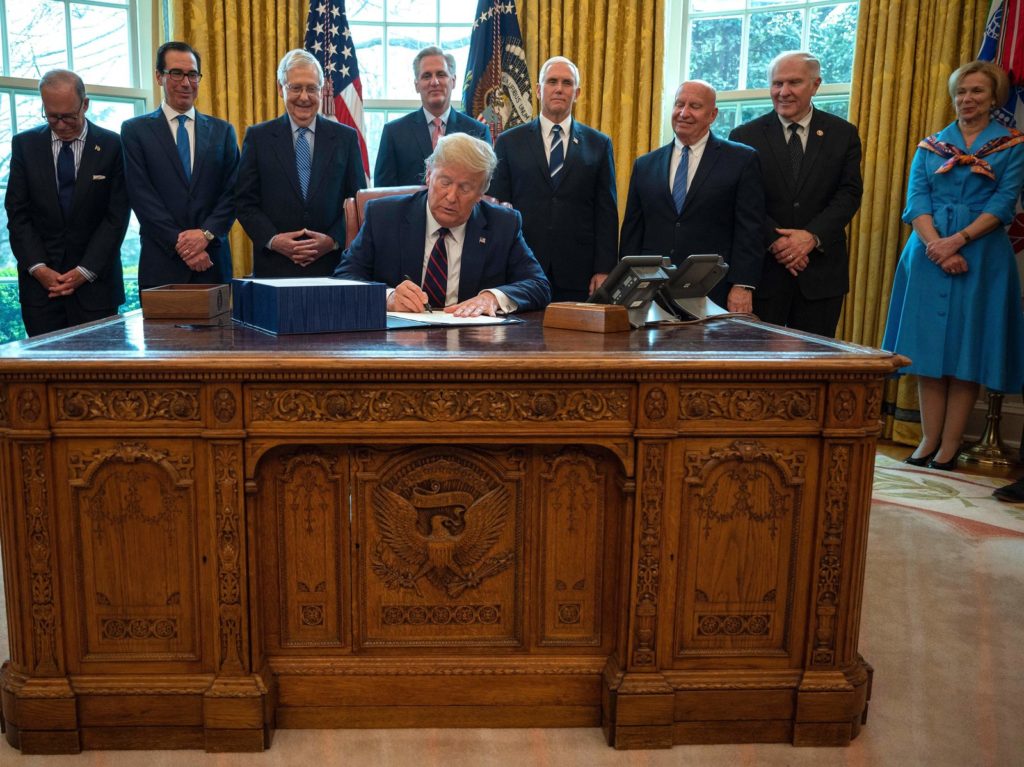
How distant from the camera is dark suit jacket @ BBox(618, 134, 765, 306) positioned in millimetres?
3887

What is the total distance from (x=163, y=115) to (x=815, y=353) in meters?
3.22

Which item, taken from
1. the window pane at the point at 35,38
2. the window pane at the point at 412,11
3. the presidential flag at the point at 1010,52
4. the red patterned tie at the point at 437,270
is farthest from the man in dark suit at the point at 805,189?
the window pane at the point at 35,38

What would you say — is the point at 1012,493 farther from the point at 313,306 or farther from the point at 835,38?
the point at 313,306

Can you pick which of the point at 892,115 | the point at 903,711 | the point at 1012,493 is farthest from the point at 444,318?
the point at 892,115

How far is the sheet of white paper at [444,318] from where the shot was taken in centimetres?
248

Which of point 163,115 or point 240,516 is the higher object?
point 163,115

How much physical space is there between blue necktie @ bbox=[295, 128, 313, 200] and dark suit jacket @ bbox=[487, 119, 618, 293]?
82 centimetres

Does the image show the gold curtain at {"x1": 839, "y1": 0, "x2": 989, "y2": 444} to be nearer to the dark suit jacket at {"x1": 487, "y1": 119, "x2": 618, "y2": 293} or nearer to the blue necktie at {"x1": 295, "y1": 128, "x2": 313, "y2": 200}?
the dark suit jacket at {"x1": 487, "y1": 119, "x2": 618, "y2": 293}

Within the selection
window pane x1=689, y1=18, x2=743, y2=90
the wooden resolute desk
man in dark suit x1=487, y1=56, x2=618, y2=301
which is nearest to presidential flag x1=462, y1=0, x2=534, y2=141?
window pane x1=689, y1=18, x2=743, y2=90

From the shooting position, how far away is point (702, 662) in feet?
6.96

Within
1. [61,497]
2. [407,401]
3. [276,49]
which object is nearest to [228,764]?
[61,497]

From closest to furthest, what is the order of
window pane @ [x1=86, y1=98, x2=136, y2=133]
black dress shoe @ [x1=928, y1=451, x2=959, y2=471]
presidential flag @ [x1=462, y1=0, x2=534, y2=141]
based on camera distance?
black dress shoe @ [x1=928, y1=451, x2=959, y2=471], presidential flag @ [x1=462, y1=0, x2=534, y2=141], window pane @ [x1=86, y1=98, x2=136, y2=133]

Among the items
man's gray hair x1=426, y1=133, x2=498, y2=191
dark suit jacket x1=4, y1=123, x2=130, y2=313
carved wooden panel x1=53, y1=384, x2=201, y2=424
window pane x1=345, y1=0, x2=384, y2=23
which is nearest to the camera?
carved wooden panel x1=53, y1=384, x2=201, y2=424

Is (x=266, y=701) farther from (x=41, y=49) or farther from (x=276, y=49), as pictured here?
(x=41, y=49)
